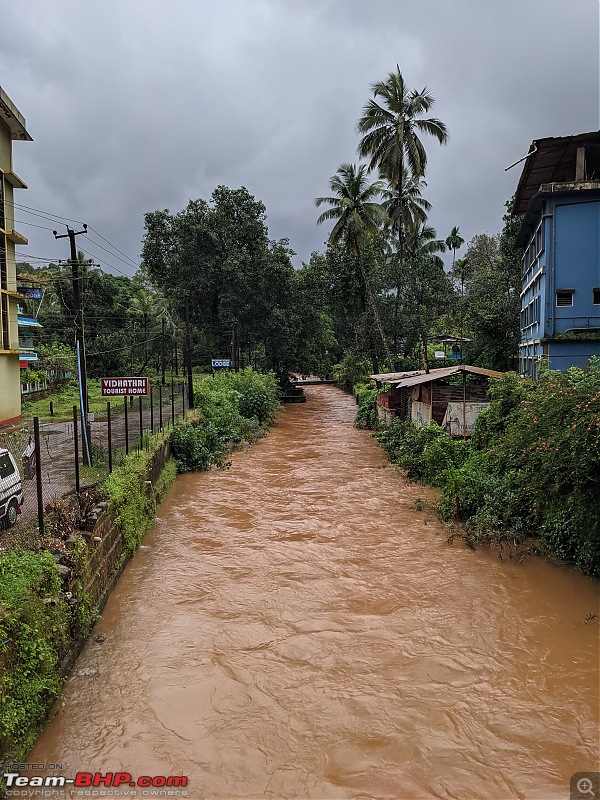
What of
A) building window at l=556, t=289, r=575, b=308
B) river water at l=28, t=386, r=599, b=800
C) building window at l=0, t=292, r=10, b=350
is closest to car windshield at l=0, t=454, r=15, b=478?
river water at l=28, t=386, r=599, b=800

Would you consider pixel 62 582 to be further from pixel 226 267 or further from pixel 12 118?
pixel 226 267

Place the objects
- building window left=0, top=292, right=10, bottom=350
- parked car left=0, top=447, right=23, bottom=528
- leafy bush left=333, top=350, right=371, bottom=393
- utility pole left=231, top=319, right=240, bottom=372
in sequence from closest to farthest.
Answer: parked car left=0, top=447, right=23, bottom=528, building window left=0, top=292, right=10, bottom=350, utility pole left=231, top=319, right=240, bottom=372, leafy bush left=333, top=350, right=371, bottom=393

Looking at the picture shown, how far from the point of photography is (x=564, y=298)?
18.6 m

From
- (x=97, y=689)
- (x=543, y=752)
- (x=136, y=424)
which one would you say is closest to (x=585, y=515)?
(x=543, y=752)

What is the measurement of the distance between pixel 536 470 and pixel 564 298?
12.1 meters

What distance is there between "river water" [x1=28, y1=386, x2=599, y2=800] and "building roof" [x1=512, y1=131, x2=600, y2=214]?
14.6m

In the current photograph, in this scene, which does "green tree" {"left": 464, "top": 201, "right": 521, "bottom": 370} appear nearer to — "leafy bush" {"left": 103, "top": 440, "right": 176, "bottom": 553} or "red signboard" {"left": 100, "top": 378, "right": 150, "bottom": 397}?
"red signboard" {"left": 100, "top": 378, "right": 150, "bottom": 397}

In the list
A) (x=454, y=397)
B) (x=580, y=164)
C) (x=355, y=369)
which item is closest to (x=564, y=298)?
(x=580, y=164)

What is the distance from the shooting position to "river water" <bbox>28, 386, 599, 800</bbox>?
17.5 ft

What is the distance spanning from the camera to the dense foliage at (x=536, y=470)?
7827mm

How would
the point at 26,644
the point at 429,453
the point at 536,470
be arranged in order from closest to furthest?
the point at 26,644, the point at 536,470, the point at 429,453

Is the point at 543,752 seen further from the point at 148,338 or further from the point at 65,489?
the point at 148,338

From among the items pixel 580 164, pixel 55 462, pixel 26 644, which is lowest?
Answer: pixel 26 644

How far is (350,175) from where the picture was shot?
35.1 metres
